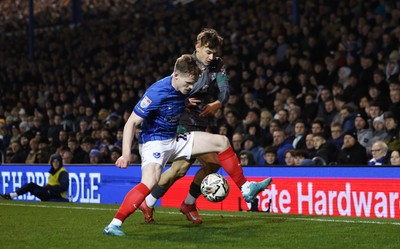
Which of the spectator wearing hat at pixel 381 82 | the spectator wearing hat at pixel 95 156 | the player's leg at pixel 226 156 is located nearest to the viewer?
the player's leg at pixel 226 156

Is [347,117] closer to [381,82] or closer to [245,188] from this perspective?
[381,82]

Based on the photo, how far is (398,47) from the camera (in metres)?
15.7

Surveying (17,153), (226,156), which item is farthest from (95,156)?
(226,156)

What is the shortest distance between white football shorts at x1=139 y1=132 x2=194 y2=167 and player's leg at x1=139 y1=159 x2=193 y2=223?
830mm

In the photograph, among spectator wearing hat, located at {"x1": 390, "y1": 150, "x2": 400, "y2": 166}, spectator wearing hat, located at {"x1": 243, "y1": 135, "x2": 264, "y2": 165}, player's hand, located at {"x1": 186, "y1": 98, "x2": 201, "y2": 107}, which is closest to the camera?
player's hand, located at {"x1": 186, "y1": 98, "x2": 201, "y2": 107}

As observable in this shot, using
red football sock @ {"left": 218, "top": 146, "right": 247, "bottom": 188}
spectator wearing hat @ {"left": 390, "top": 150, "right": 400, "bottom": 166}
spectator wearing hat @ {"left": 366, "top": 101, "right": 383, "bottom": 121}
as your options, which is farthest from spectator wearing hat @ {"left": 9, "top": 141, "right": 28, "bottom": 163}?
red football sock @ {"left": 218, "top": 146, "right": 247, "bottom": 188}

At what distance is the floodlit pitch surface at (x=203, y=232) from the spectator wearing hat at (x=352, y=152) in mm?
3053

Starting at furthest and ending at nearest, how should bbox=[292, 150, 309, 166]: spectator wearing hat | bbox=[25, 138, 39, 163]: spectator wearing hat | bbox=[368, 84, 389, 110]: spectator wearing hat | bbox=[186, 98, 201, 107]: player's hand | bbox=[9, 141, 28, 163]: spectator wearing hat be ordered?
bbox=[9, 141, 28, 163]: spectator wearing hat, bbox=[25, 138, 39, 163]: spectator wearing hat, bbox=[368, 84, 389, 110]: spectator wearing hat, bbox=[292, 150, 309, 166]: spectator wearing hat, bbox=[186, 98, 201, 107]: player's hand

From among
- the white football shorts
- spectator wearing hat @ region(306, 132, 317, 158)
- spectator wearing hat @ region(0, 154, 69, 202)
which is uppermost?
the white football shorts

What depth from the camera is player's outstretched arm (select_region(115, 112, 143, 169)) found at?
7.55 metres

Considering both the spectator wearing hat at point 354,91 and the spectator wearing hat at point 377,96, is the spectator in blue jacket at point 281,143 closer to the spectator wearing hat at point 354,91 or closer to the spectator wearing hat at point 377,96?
the spectator wearing hat at point 354,91

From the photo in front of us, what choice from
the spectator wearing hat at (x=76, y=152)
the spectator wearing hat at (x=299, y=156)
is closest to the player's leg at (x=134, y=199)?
the spectator wearing hat at (x=299, y=156)

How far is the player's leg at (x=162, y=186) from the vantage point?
9234 millimetres

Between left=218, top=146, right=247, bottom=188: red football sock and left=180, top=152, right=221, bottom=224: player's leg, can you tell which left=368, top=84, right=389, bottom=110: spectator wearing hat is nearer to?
left=180, top=152, right=221, bottom=224: player's leg
